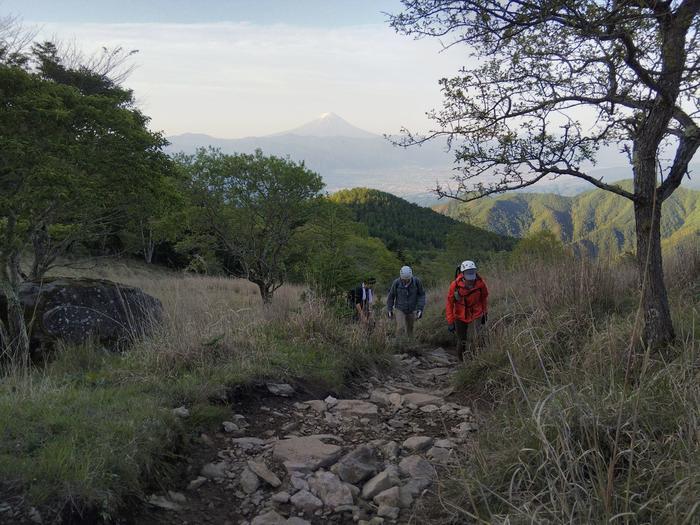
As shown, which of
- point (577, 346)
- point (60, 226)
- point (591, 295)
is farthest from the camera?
point (60, 226)

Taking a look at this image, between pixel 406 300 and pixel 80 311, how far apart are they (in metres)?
5.06

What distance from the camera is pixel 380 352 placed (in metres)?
6.80

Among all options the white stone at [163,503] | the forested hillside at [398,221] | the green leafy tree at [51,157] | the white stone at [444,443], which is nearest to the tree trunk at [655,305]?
the white stone at [444,443]

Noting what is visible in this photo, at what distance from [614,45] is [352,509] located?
3618 millimetres

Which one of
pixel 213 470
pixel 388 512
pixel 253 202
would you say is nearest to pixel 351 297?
pixel 213 470

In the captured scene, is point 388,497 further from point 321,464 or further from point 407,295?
point 407,295

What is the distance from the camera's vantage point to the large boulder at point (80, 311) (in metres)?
7.30

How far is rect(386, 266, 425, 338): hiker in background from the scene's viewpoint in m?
8.73

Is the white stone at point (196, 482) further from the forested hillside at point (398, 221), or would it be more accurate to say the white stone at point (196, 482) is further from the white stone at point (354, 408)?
the forested hillside at point (398, 221)

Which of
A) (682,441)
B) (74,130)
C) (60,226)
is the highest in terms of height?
(74,130)

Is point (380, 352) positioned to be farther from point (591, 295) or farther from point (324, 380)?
point (591, 295)

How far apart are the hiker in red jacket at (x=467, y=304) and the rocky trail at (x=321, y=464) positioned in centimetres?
224

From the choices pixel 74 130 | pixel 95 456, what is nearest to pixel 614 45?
pixel 95 456

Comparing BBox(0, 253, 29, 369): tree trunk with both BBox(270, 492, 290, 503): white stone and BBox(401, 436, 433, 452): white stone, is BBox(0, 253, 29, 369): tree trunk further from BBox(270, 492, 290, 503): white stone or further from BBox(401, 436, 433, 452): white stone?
BBox(401, 436, 433, 452): white stone
